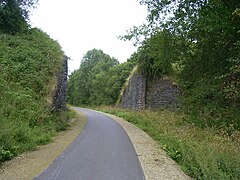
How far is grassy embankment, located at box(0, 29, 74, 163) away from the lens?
1031 cm

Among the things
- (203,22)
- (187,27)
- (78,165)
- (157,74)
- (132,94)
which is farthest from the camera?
(132,94)

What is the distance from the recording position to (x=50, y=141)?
39.6 feet

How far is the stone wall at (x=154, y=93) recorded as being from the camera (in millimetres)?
28672

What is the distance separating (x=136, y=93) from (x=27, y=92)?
19445mm

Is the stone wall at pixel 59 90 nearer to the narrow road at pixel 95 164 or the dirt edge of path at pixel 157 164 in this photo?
the narrow road at pixel 95 164

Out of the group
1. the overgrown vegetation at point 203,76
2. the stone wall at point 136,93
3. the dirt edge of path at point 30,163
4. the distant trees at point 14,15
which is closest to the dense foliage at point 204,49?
the overgrown vegetation at point 203,76

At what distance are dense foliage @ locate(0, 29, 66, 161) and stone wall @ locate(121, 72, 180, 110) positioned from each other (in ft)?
37.5

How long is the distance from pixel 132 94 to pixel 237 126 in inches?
965

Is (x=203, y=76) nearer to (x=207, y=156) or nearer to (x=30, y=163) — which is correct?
(x=207, y=156)

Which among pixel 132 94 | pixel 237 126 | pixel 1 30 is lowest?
pixel 237 126

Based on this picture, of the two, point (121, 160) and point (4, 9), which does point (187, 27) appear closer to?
point (121, 160)

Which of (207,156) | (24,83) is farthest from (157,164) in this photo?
(24,83)

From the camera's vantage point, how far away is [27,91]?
1578 cm

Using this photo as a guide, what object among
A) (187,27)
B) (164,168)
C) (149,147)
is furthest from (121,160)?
(187,27)
